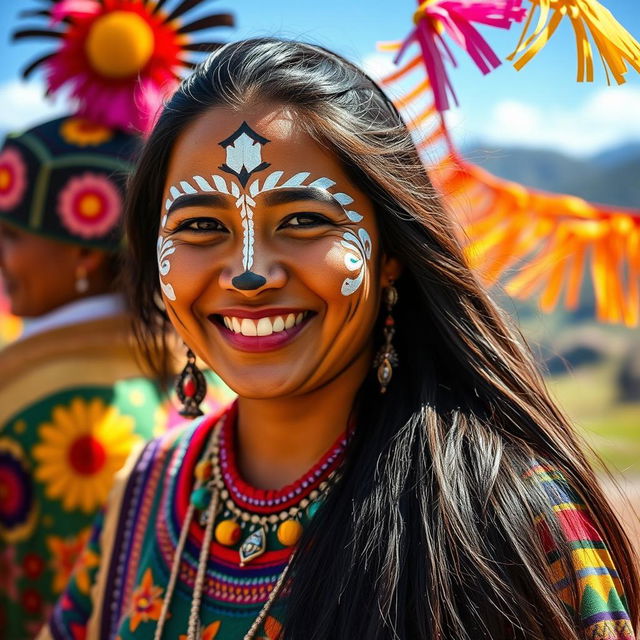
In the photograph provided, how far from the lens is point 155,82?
2914mm

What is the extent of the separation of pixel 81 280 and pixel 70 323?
10.2 inches

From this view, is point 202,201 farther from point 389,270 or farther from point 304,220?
point 389,270

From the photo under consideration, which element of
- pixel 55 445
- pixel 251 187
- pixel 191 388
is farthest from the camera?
pixel 55 445

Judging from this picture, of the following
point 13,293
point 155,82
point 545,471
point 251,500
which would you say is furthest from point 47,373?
point 545,471

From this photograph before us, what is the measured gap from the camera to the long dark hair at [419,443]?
1.47m

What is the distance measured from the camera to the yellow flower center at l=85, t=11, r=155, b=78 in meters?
2.86

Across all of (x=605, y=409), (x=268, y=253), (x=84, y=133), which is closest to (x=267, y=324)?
(x=268, y=253)

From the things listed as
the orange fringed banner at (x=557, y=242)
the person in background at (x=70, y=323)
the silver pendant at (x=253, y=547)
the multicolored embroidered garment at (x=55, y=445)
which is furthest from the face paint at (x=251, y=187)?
the orange fringed banner at (x=557, y=242)

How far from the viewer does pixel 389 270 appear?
1729 millimetres

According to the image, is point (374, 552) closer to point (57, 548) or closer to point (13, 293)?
point (57, 548)

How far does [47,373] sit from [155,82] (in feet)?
3.16

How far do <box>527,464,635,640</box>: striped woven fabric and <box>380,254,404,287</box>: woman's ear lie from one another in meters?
0.46

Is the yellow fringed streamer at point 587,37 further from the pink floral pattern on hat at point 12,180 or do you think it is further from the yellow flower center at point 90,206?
the pink floral pattern on hat at point 12,180

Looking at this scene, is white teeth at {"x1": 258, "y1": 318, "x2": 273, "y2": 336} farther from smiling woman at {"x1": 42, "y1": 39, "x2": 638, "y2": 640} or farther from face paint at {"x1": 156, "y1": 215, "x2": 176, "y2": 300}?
face paint at {"x1": 156, "y1": 215, "x2": 176, "y2": 300}
